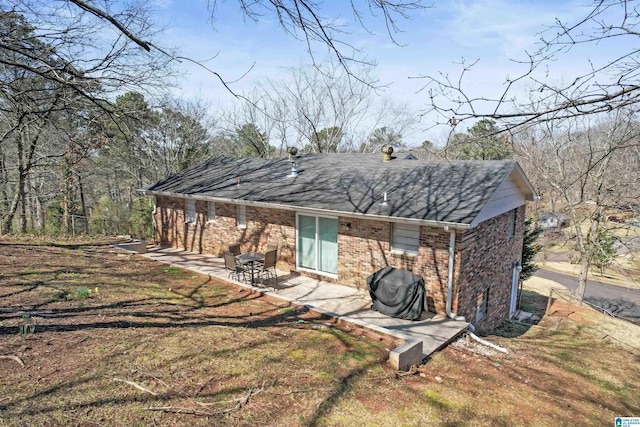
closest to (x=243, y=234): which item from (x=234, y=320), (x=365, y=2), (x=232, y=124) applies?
(x=234, y=320)

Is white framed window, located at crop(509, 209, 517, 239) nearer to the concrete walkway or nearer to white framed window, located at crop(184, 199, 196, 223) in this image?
the concrete walkway

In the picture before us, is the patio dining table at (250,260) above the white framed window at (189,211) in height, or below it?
below

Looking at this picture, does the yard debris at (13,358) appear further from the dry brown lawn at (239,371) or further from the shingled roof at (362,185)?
the shingled roof at (362,185)

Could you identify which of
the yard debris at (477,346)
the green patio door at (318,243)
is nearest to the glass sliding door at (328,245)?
the green patio door at (318,243)

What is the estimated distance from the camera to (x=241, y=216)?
12195mm

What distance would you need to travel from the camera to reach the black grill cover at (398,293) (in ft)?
26.2

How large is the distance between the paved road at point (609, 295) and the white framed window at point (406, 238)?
52.3 feet

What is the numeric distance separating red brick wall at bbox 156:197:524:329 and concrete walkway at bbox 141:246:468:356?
0.37 meters

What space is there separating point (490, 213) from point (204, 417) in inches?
306

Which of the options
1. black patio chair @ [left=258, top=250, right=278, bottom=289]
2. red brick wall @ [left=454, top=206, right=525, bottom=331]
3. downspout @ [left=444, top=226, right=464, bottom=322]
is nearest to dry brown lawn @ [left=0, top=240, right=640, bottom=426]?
downspout @ [left=444, top=226, right=464, bottom=322]

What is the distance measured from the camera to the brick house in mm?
8250

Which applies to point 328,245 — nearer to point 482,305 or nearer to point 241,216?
point 241,216

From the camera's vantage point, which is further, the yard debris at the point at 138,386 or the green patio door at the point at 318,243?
the green patio door at the point at 318,243

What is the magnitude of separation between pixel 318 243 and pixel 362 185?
217 centimetres
